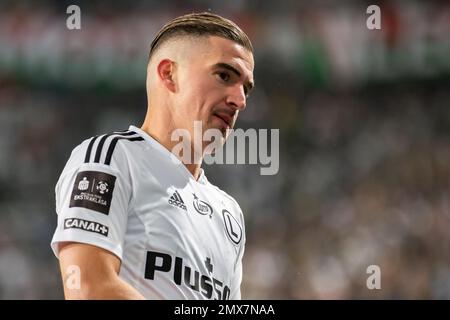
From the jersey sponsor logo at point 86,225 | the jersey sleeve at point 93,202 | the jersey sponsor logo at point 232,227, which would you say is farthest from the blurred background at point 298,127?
the jersey sponsor logo at point 86,225

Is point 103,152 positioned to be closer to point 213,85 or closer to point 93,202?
point 93,202

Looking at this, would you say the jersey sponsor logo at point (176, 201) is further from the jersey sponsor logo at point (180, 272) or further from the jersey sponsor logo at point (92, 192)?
the jersey sponsor logo at point (92, 192)

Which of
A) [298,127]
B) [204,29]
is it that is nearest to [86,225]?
[204,29]

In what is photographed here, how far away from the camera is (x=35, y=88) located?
1030 centimetres

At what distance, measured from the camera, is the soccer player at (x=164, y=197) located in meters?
2.25

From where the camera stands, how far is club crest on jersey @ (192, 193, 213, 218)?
279cm

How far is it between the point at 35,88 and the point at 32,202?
2.13 metres

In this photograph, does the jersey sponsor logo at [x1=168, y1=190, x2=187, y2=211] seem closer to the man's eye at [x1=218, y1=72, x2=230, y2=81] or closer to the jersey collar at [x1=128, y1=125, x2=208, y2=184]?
the jersey collar at [x1=128, y1=125, x2=208, y2=184]

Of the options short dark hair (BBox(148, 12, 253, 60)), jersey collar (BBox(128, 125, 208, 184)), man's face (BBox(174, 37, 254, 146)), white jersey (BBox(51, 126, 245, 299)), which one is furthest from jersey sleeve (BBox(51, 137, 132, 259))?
short dark hair (BBox(148, 12, 253, 60))

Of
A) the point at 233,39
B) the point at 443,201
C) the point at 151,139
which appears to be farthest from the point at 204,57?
the point at 443,201

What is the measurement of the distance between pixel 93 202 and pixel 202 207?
63 cm

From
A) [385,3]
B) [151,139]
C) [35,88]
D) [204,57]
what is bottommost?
[151,139]
